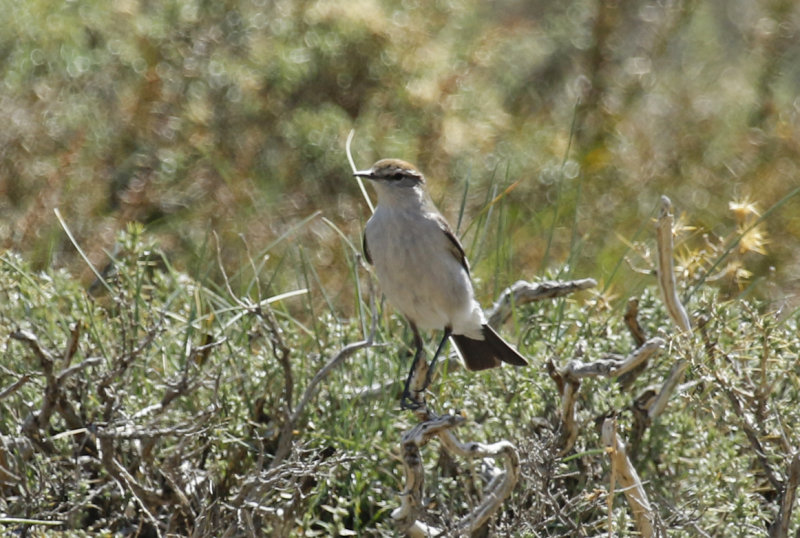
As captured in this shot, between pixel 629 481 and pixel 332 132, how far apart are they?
3582mm

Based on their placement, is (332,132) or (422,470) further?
(332,132)

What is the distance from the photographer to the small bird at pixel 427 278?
3.66 m

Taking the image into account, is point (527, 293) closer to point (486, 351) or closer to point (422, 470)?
point (486, 351)

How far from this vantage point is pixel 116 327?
3896 millimetres

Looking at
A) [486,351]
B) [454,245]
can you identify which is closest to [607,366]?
[486,351]

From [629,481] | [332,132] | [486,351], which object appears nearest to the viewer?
[629,481]

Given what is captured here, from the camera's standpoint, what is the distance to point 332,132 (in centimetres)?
614

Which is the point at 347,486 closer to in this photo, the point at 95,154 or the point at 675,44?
the point at 95,154

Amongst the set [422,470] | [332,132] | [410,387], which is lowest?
[332,132]

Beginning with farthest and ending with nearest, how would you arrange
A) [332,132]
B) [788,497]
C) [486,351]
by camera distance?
[332,132] < [486,351] < [788,497]

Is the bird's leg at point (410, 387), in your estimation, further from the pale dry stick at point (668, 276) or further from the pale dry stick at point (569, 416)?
the pale dry stick at point (668, 276)

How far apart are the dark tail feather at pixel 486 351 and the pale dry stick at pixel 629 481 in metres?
0.67

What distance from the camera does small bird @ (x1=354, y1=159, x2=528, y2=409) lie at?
144 inches

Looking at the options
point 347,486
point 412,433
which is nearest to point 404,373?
point 347,486
